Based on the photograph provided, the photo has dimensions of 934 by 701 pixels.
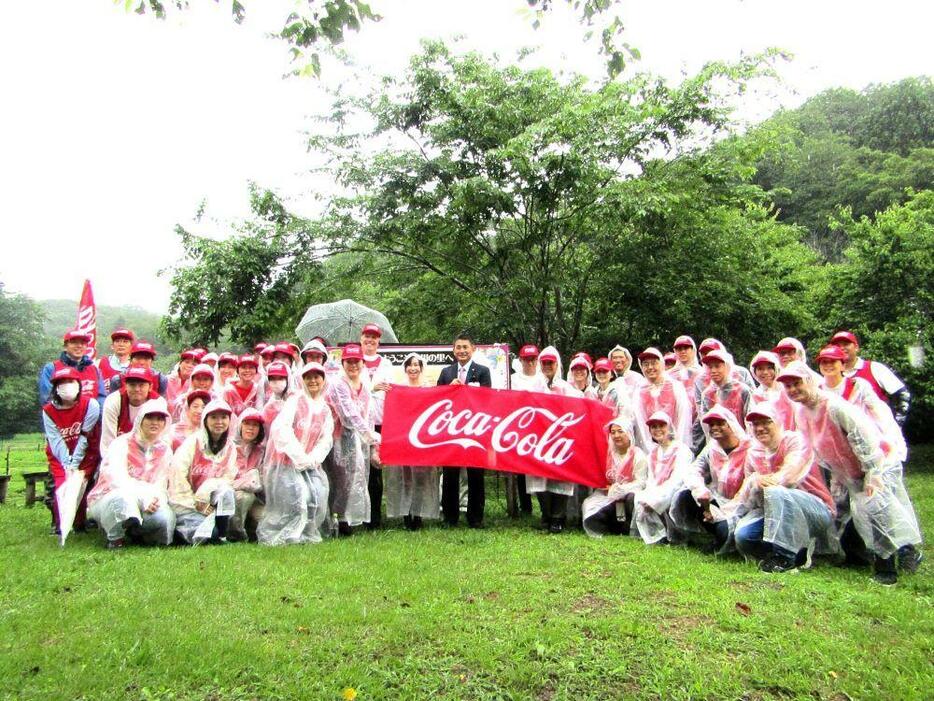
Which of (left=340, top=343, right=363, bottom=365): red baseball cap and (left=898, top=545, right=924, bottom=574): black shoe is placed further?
(left=340, top=343, right=363, bottom=365): red baseball cap

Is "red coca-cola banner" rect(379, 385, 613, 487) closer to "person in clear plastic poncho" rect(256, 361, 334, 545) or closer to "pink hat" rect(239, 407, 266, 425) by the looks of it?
"person in clear plastic poncho" rect(256, 361, 334, 545)

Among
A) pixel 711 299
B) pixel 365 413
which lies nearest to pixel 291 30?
pixel 365 413

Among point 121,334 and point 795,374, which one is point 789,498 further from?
point 121,334

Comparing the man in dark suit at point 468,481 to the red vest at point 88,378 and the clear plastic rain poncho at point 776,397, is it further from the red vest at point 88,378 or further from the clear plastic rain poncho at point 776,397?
the red vest at point 88,378

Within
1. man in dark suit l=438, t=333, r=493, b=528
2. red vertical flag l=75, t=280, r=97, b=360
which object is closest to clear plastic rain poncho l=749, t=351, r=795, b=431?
man in dark suit l=438, t=333, r=493, b=528

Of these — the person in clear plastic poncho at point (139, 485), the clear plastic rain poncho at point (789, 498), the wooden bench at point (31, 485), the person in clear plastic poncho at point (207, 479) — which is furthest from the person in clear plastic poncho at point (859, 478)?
the wooden bench at point (31, 485)

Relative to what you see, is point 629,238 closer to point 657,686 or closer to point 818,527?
point 818,527

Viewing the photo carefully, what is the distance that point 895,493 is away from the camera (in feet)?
17.4

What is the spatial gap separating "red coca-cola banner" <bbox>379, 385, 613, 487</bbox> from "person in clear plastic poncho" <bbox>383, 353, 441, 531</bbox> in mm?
273

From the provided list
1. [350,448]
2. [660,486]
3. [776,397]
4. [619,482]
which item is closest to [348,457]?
[350,448]

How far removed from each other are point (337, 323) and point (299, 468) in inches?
188

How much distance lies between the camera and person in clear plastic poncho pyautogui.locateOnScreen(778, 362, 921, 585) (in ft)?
16.9

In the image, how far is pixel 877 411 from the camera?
560cm

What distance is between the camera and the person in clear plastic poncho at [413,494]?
23.9ft
